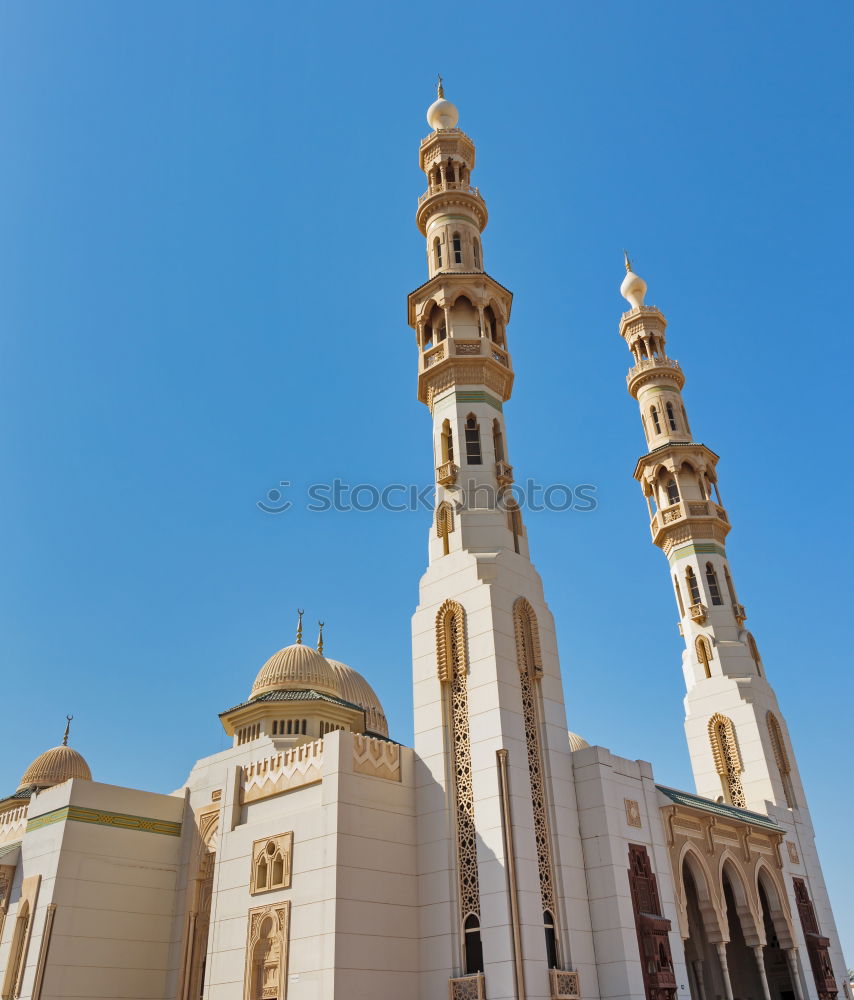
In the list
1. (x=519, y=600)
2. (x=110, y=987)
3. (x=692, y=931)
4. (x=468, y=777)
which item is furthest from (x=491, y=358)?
(x=110, y=987)

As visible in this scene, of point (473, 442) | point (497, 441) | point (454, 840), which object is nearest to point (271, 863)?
point (454, 840)

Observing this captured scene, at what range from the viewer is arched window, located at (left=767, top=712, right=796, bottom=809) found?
97.6 ft

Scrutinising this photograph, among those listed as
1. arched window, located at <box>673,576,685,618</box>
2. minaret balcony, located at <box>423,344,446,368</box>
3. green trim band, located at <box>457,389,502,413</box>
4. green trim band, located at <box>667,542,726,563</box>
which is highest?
minaret balcony, located at <box>423,344,446,368</box>

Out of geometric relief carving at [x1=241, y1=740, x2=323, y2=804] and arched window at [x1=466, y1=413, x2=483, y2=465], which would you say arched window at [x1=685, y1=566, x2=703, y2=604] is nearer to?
arched window at [x1=466, y1=413, x2=483, y2=465]

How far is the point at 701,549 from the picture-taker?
1344 inches

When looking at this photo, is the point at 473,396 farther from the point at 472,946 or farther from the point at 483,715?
the point at 472,946

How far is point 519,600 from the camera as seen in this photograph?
23.0 meters

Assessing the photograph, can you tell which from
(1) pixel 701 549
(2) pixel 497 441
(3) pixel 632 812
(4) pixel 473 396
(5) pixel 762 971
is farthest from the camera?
(1) pixel 701 549

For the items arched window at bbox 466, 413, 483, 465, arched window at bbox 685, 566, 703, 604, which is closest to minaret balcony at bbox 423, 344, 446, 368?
arched window at bbox 466, 413, 483, 465

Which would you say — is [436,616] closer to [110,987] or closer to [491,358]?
[491,358]

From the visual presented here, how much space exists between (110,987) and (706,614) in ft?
76.1

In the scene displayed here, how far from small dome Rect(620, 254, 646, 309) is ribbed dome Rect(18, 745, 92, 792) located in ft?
108

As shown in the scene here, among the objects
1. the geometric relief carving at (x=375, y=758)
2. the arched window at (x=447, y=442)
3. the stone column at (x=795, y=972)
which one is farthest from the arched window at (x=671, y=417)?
the geometric relief carving at (x=375, y=758)

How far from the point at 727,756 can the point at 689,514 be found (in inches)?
372
